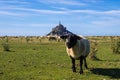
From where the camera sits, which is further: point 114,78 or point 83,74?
point 83,74

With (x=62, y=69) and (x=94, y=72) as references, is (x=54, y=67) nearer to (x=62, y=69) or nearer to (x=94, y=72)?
(x=62, y=69)

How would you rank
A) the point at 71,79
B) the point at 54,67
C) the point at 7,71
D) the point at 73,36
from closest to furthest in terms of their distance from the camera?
the point at 71,79 → the point at 73,36 → the point at 7,71 → the point at 54,67

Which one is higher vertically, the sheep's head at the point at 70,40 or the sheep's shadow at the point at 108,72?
the sheep's head at the point at 70,40

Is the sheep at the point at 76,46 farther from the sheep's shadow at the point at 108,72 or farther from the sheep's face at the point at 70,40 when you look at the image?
the sheep's shadow at the point at 108,72

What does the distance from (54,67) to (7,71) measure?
3774 millimetres

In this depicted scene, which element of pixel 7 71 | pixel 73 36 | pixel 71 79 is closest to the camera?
pixel 71 79

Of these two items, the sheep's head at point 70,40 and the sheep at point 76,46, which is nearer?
the sheep's head at point 70,40

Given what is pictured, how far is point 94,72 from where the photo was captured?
20250 millimetres

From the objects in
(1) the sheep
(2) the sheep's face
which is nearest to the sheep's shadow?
(1) the sheep

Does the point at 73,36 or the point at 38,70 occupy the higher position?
the point at 73,36

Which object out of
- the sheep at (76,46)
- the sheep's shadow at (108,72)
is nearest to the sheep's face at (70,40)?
the sheep at (76,46)

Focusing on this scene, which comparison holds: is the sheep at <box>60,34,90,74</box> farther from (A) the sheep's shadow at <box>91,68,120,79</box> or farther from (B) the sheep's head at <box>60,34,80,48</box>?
(A) the sheep's shadow at <box>91,68,120,79</box>

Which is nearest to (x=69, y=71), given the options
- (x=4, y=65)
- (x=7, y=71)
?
(x=7, y=71)

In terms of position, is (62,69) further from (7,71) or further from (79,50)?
(7,71)
